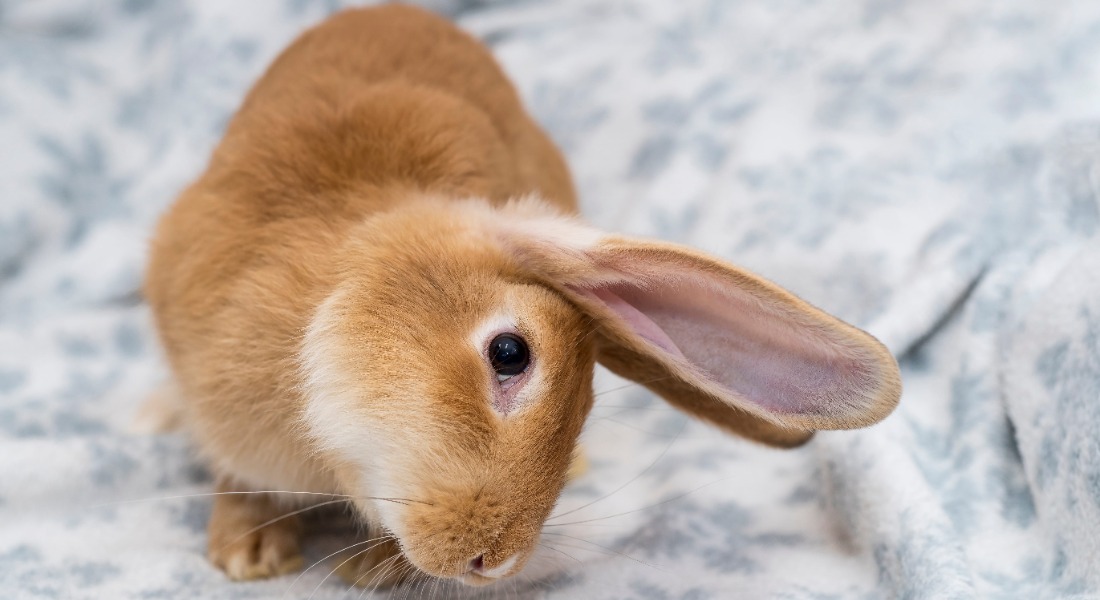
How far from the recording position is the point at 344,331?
1.33 metres

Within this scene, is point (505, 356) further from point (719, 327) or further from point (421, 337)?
point (719, 327)

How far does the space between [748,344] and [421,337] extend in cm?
43

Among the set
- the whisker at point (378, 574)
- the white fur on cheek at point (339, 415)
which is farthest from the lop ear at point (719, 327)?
the whisker at point (378, 574)

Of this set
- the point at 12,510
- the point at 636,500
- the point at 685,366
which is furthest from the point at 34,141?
the point at 685,366

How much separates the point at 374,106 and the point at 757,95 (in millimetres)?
1227

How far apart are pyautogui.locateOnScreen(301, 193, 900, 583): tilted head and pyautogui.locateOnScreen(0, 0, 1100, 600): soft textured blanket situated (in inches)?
11.3

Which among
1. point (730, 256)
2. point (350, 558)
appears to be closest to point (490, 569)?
point (350, 558)

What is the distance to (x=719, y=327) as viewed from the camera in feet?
4.37

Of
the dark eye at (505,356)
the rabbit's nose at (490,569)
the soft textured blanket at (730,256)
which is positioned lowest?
the soft textured blanket at (730,256)

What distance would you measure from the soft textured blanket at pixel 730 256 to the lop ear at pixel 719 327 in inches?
11.4

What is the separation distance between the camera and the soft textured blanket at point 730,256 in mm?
1570

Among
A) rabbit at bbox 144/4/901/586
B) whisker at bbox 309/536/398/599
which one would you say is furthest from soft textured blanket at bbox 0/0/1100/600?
rabbit at bbox 144/4/901/586

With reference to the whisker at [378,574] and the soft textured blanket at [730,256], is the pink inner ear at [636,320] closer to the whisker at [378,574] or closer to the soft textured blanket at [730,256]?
the soft textured blanket at [730,256]

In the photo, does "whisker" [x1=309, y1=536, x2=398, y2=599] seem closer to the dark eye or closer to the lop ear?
the dark eye
